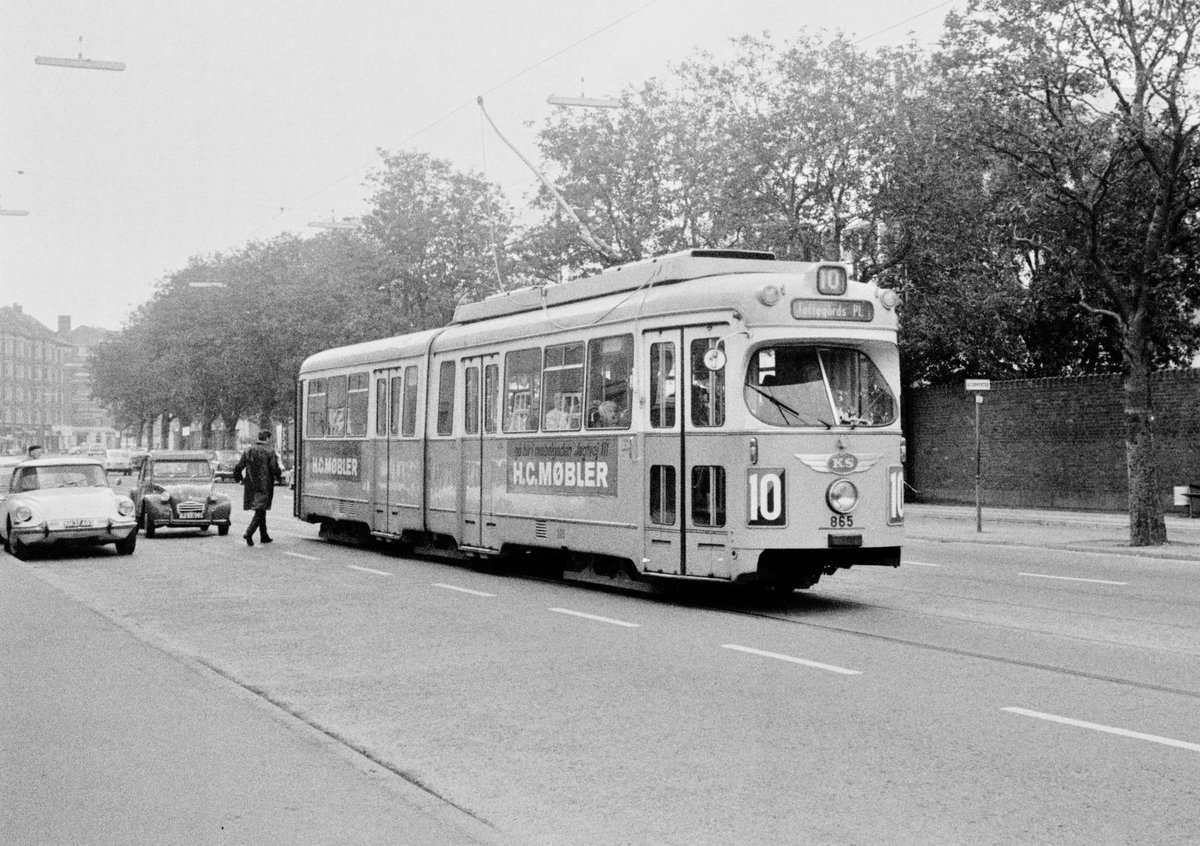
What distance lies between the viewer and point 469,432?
17266 mm

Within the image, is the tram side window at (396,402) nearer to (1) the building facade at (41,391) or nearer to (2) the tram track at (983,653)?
(2) the tram track at (983,653)

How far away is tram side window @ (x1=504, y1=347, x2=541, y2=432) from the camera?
15703 mm

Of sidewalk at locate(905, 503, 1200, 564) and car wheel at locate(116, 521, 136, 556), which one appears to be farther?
sidewalk at locate(905, 503, 1200, 564)

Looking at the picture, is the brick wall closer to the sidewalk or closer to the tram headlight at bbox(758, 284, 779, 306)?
the sidewalk

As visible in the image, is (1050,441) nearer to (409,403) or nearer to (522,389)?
(409,403)

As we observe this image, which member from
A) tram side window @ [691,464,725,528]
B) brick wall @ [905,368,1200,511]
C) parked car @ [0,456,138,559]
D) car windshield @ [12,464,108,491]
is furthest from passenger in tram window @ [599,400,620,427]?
brick wall @ [905,368,1200,511]

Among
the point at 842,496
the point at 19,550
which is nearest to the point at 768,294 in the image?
the point at 842,496

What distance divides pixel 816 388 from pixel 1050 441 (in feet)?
67.1

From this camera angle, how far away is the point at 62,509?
66.3 feet

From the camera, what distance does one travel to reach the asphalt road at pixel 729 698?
570 cm

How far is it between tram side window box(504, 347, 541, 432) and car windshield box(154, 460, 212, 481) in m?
11.8

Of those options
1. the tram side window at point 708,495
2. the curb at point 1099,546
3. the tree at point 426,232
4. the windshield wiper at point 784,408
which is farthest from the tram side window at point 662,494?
the tree at point 426,232

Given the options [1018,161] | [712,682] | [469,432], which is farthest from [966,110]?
[712,682]

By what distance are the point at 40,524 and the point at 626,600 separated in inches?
419
